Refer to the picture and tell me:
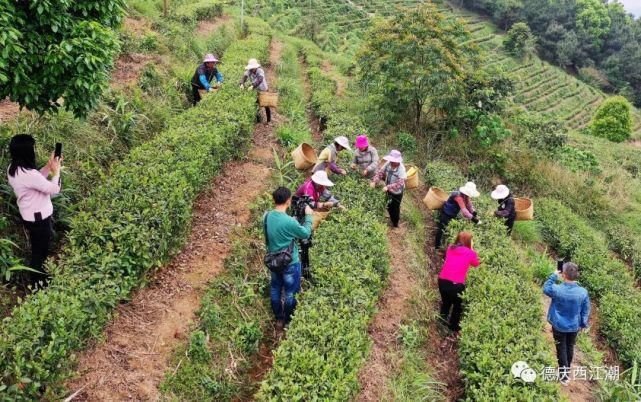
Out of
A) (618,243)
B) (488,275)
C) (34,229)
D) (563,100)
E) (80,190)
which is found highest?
(34,229)

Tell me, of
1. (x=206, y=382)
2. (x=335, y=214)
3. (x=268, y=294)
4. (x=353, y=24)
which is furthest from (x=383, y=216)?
(x=353, y=24)

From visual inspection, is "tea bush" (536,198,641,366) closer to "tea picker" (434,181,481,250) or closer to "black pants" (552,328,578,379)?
"black pants" (552,328,578,379)

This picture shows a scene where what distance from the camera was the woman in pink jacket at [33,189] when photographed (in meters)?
5.28

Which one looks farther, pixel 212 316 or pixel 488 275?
pixel 488 275

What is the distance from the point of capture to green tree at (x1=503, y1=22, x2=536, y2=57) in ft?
194

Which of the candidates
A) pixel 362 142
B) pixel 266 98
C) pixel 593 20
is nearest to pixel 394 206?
pixel 362 142

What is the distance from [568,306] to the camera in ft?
21.6

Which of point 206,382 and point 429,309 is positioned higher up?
point 206,382

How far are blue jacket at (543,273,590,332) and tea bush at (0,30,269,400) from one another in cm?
542

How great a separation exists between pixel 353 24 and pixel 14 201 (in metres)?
40.6

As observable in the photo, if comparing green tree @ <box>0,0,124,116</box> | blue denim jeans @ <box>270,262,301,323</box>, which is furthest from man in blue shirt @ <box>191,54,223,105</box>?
blue denim jeans @ <box>270,262,301,323</box>

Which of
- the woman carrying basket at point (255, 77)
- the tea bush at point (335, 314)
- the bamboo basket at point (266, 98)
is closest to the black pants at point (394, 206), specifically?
the tea bush at point (335, 314)

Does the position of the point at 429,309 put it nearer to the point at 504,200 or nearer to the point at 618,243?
the point at 504,200

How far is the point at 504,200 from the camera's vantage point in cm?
1006
